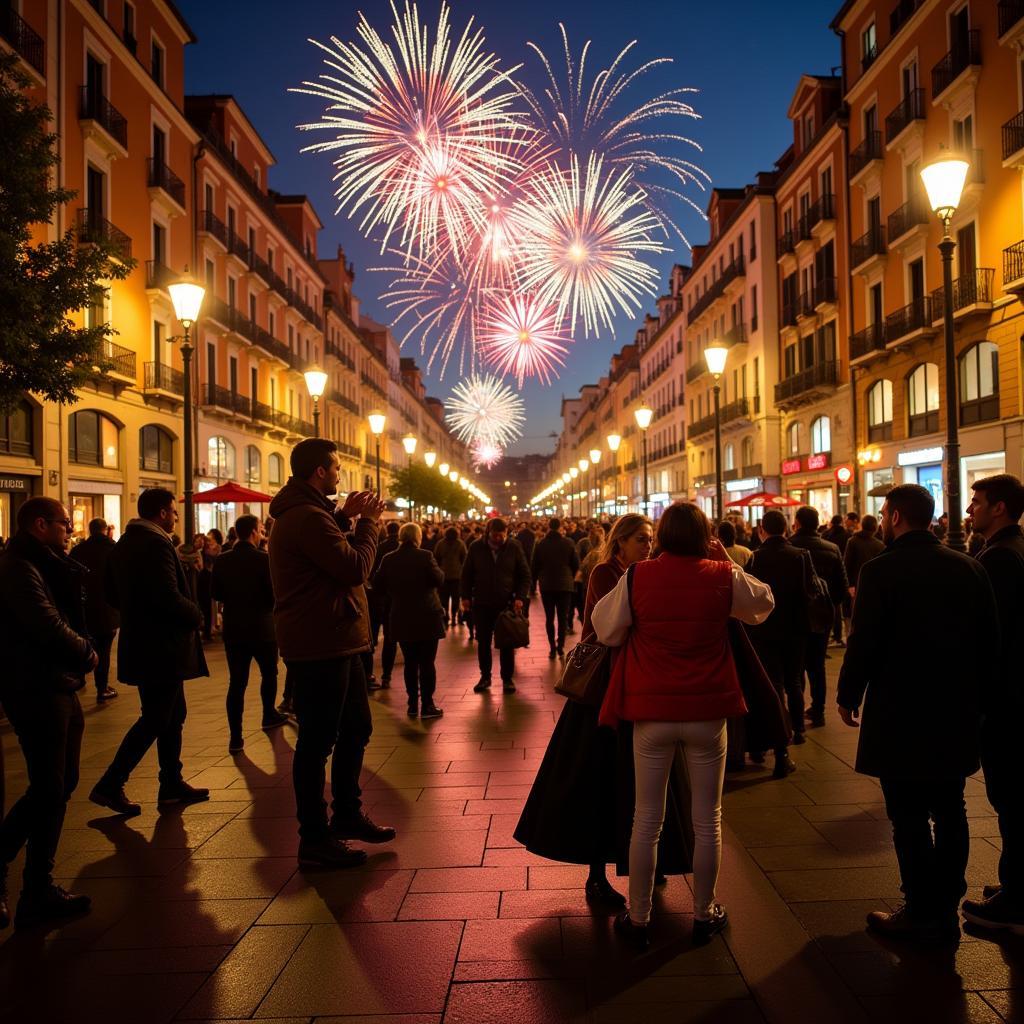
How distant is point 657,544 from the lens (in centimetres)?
384

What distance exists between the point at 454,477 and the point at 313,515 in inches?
2706

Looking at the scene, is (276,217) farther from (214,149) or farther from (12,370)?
Answer: (12,370)

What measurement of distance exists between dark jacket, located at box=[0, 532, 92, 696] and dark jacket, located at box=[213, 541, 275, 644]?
344 cm

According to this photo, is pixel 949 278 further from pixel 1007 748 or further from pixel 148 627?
pixel 148 627

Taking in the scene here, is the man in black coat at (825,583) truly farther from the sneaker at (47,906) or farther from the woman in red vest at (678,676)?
the sneaker at (47,906)

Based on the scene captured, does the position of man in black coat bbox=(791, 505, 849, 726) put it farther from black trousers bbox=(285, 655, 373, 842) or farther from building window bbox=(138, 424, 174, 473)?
building window bbox=(138, 424, 174, 473)

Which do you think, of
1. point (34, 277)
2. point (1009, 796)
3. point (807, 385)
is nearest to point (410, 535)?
point (1009, 796)

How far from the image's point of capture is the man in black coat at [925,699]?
3.74 m

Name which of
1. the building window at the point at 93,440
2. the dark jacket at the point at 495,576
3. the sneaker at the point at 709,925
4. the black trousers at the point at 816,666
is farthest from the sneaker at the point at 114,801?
the building window at the point at 93,440

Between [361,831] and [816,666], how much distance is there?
4.65 m

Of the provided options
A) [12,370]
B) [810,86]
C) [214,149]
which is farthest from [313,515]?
[810,86]

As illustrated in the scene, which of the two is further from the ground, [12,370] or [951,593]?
[12,370]

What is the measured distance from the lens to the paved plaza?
3.29m

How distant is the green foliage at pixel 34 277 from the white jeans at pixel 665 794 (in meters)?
11.5
